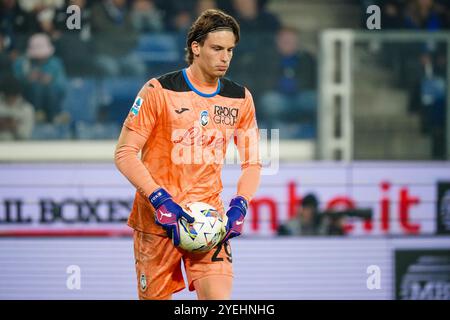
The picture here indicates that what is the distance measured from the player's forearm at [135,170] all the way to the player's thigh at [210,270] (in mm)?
444

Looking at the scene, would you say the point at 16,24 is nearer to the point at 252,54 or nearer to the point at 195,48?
the point at 252,54

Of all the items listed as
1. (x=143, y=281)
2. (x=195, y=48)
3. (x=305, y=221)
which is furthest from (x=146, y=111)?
(x=305, y=221)

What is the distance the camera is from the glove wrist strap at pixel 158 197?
4363 mm

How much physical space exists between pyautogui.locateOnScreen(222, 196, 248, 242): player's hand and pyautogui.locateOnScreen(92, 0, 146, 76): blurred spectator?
13.3 feet

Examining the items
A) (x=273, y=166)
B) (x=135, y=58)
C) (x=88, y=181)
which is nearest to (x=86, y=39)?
(x=135, y=58)

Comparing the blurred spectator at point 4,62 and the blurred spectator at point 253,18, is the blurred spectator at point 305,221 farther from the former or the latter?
the blurred spectator at point 4,62

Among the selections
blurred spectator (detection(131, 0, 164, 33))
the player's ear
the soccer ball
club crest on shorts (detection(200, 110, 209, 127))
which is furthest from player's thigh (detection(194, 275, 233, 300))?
blurred spectator (detection(131, 0, 164, 33))

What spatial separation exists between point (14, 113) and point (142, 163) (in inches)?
160

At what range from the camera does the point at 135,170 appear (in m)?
4.45

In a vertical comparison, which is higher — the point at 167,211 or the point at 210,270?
the point at 167,211

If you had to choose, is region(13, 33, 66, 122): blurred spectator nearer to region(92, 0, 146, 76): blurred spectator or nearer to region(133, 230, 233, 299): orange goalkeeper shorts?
region(92, 0, 146, 76): blurred spectator

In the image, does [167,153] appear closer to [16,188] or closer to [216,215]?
[216,215]

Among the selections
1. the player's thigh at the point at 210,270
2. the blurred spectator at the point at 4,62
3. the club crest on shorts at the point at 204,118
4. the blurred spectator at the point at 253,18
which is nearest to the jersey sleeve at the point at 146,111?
the club crest on shorts at the point at 204,118

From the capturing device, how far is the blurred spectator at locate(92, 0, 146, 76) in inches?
332
